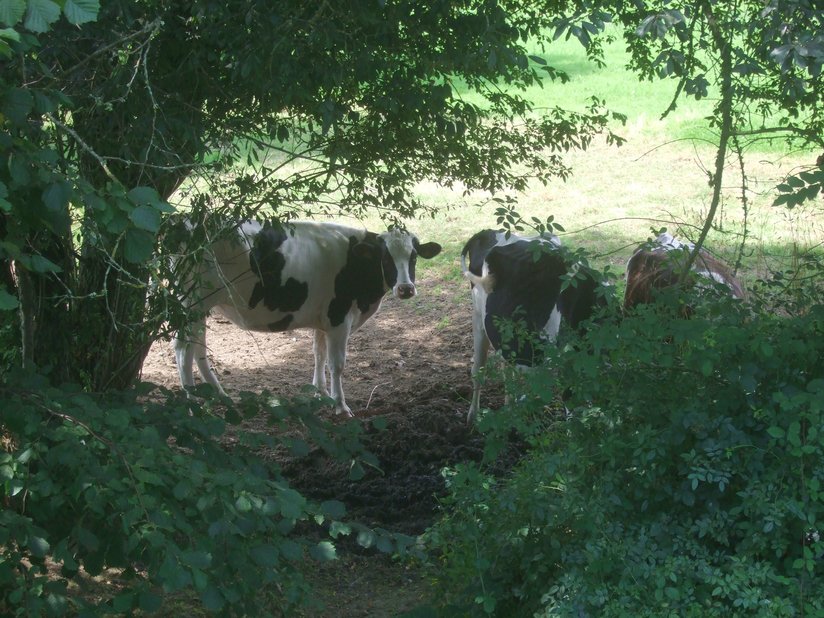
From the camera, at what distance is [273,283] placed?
328 inches

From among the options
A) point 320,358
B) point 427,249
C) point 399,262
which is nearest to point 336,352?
point 320,358

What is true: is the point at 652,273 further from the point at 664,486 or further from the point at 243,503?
the point at 243,503

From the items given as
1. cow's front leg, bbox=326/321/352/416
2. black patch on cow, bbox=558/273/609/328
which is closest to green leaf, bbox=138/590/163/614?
black patch on cow, bbox=558/273/609/328

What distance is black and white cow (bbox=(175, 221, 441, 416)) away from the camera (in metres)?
8.30

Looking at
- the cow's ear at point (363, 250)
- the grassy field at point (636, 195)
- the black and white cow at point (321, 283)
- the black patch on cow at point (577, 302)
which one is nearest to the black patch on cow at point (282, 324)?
the black and white cow at point (321, 283)

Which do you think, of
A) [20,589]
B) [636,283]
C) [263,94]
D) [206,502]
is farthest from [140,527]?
[636,283]

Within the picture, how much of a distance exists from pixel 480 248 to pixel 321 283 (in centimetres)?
151

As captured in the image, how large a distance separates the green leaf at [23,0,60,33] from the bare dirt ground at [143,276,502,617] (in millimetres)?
3390

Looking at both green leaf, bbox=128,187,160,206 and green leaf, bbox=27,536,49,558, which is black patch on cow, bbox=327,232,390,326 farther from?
green leaf, bbox=128,187,160,206

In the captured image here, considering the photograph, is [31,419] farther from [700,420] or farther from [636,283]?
[636,283]

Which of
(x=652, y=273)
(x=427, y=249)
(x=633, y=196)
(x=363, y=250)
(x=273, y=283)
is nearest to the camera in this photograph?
(x=652, y=273)

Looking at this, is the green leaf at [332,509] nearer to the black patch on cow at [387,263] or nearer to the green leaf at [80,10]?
the green leaf at [80,10]

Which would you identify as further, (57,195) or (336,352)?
(336,352)

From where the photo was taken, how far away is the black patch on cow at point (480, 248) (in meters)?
7.86
